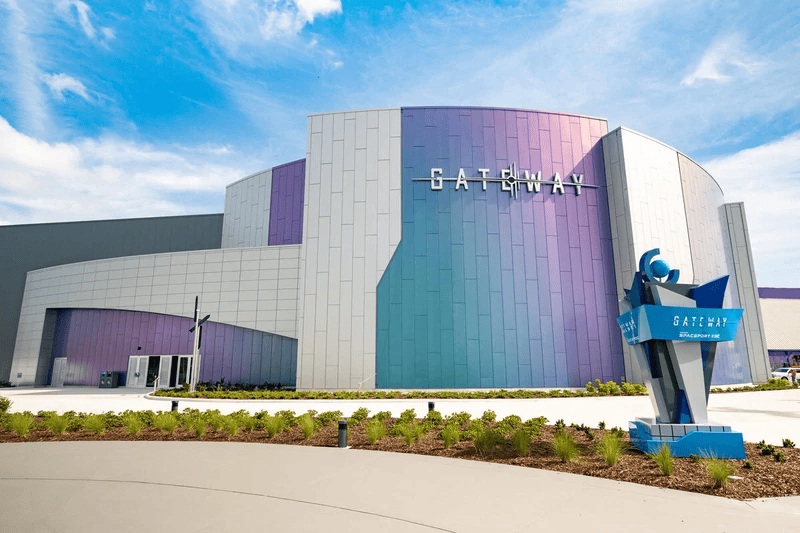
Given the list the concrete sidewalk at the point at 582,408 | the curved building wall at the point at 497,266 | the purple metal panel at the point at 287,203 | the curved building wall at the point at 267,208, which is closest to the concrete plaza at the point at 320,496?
the concrete sidewalk at the point at 582,408

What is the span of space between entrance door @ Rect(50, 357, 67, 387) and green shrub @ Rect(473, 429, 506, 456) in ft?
139

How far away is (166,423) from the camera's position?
12.2 m

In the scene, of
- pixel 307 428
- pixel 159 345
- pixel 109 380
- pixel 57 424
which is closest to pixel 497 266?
pixel 307 428

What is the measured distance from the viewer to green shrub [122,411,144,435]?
12.1 meters

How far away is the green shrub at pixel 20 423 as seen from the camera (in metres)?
12.0

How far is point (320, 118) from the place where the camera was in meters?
30.9

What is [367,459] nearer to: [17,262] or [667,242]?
[667,242]

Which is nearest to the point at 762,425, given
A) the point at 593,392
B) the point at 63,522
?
the point at 593,392

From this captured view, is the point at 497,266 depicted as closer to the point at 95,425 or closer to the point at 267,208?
the point at 267,208

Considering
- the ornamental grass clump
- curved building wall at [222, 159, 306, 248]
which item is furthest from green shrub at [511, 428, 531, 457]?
curved building wall at [222, 159, 306, 248]

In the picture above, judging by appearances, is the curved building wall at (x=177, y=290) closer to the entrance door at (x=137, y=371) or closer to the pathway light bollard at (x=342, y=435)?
the entrance door at (x=137, y=371)

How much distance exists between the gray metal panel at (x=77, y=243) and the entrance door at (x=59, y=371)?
23.8 feet

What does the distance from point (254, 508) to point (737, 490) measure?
262 inches

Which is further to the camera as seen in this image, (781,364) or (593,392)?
(781,364)
